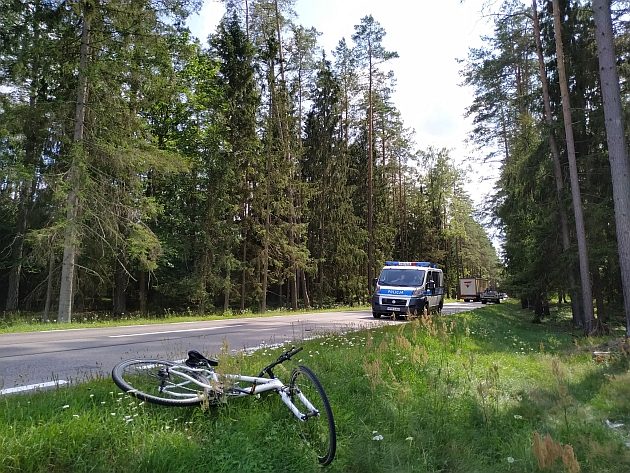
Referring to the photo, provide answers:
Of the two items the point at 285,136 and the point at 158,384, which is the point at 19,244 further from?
the point at 158,384

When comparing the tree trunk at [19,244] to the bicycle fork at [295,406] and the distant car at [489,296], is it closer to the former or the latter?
the bicycle fork at [295,406]

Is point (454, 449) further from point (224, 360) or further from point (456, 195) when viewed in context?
point (456, 195)

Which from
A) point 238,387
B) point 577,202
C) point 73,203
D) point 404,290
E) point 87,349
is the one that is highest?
point 73,203

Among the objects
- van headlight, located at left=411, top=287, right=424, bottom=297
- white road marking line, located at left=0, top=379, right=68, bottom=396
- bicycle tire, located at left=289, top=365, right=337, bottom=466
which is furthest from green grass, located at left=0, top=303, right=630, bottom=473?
van headlight, located at left=411, top=287, right=424, bottom=297

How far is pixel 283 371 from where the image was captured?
555cm

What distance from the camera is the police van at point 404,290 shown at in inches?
810

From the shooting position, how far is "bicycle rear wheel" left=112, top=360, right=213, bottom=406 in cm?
445

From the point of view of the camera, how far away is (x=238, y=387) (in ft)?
15.6

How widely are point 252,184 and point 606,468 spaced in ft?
91.8

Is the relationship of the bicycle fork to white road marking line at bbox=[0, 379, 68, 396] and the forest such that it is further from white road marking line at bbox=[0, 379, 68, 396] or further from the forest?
the forest

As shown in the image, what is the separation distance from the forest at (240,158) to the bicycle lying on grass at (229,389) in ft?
39.2

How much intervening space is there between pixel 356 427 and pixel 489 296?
5686 cm

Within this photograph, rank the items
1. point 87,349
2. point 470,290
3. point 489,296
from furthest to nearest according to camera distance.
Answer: point 470,290 → point 489,296 → point 87,349

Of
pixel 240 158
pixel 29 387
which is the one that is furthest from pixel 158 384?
pixel 240 158
